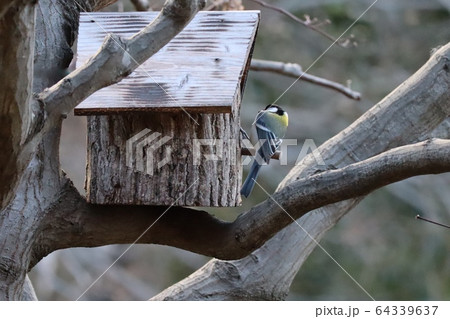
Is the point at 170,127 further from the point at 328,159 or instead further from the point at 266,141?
the point at 328,159

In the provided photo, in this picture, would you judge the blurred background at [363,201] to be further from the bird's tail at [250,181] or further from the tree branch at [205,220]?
the tree branch at [205,220]

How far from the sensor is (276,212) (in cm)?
222

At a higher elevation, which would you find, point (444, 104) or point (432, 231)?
point (444, 104)

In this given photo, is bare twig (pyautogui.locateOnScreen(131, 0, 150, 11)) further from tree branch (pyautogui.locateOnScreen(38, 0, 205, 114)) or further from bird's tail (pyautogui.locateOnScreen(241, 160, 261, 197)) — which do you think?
tree branch (pyautogui.locateOnScreen(38, 0, 205, 114))

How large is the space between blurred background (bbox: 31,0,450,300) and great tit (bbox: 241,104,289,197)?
569 centimetres

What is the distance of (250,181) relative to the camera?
107 inches

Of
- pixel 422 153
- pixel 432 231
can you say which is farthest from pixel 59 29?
pixel 432 231

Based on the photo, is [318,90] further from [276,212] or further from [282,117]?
[276,212]

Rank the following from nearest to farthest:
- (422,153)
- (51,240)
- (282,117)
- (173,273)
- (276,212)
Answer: (422,153), (276,212), (51,240), (282,117), (173,273)

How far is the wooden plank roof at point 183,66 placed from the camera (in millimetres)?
2240

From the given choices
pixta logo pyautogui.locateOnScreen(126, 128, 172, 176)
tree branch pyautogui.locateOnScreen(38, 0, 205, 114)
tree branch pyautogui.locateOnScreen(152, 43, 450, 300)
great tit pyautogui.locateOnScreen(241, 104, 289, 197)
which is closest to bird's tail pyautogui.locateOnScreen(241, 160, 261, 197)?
great tit pyautogui.locateOnScreen(241, 104, 289, 197)

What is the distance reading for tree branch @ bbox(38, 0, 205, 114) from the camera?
1.83m

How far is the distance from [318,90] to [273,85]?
0.61 meters

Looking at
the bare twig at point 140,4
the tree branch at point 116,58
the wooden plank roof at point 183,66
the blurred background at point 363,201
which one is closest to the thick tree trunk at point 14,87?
the tree branch at point 116,58
